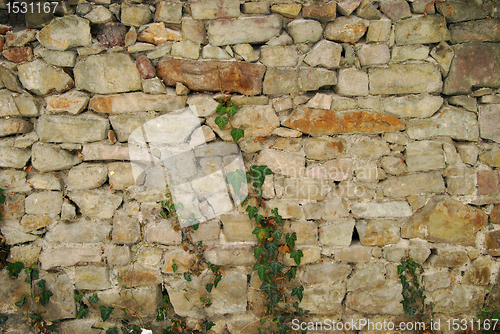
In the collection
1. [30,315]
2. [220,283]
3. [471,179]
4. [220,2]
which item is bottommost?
[30,315]

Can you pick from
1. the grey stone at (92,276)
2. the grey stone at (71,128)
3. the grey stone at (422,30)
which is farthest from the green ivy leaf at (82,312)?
the grey stone at (422,30)

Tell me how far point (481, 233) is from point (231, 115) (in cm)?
213

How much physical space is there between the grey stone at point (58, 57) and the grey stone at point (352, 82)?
6.31 feet

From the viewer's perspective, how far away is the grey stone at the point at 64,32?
199 cm

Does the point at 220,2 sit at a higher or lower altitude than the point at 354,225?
higher

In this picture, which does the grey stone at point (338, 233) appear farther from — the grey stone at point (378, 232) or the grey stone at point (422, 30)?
the grey stone at point (422, 30)

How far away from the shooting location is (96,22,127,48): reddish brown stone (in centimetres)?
202

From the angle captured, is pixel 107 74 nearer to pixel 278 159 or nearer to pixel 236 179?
pixel 236 179

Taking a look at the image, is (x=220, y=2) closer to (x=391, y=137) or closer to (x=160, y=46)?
(x=160, y=46)

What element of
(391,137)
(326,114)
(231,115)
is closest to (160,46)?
(231,115)

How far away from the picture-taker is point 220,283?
87.6 inches

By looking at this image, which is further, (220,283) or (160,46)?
(220,283)

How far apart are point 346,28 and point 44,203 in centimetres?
256

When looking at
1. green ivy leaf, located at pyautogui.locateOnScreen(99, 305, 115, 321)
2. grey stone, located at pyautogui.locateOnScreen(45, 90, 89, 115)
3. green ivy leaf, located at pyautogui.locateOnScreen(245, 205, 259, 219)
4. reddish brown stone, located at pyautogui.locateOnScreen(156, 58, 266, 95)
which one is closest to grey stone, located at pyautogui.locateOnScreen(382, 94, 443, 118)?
reddish brown stone, located at pyautogui.locateOnScreen(156, 58, 266, 95)
